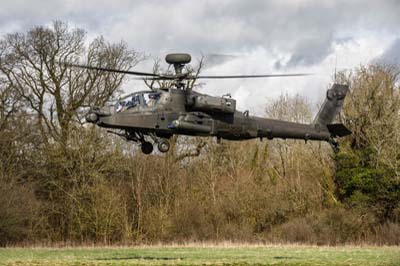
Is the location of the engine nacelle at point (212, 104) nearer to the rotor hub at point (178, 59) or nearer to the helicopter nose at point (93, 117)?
the rotor hub at point (178, 59)

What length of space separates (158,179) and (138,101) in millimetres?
32237

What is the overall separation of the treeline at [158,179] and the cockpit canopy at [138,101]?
2616 centimetres

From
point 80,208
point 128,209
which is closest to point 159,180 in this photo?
point 128,209

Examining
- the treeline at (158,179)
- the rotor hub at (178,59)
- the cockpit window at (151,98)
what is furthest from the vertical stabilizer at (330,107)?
the treeline at (158,179)

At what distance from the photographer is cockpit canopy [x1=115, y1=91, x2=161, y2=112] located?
1043 inches

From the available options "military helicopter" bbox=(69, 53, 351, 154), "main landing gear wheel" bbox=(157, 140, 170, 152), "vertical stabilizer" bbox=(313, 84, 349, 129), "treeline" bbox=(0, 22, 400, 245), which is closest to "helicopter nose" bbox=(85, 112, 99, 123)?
"military helicopter" bbox=(69, 53, 351, 154)

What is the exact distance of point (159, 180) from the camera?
2286 inches

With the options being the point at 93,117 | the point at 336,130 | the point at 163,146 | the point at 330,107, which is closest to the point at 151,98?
the point at 163,146

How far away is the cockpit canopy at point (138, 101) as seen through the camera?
86.9ft

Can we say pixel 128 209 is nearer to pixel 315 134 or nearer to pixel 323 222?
pixel 323 222

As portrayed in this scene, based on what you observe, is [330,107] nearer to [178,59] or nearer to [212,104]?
[212,104]

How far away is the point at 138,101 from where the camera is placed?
87.4ft

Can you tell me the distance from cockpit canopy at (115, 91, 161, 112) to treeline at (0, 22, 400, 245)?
2616 cm

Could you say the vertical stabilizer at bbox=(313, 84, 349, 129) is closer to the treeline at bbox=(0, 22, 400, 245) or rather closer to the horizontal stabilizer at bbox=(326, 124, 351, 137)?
the horizontal stabilizer at bbox=(326, 124, 351, 137)
